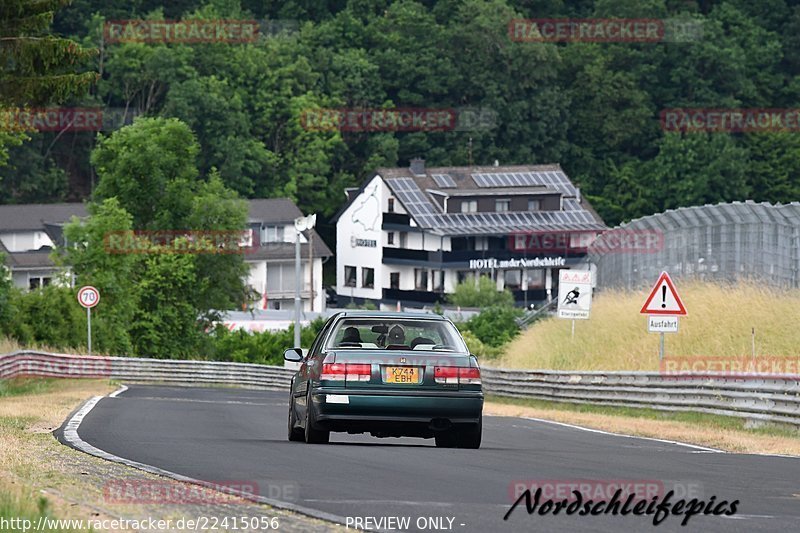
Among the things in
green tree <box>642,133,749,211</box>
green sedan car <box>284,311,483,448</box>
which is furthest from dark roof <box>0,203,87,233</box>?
green sedan car <box>284,311,483,448</box>

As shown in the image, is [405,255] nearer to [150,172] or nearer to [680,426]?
[150,172]

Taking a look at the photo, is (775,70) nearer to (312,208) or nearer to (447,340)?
(312,208)

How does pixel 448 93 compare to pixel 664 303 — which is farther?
pixel 448 93

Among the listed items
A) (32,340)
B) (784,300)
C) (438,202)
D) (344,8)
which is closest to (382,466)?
(784,300)

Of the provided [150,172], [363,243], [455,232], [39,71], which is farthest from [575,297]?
[363,243]

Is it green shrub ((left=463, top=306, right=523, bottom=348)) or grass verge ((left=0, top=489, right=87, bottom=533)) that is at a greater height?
grass verge ((left=0, top=489, right=87, bottom=533))

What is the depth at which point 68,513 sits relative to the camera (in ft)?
33.8

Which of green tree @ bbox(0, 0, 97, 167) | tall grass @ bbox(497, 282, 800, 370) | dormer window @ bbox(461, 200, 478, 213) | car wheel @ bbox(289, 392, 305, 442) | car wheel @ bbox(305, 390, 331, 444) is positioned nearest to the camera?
car wheel @ bbox(305, 390, 331, 444)

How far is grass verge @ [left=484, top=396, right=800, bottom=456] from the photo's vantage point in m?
19.6

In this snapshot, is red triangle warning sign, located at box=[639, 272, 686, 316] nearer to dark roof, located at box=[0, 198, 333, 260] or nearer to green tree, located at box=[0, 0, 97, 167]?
green tree, located at box=[0, 0, 97, 167]

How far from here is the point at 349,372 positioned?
1577cm

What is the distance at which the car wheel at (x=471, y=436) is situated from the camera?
53.3 feet

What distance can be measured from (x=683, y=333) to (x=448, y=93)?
88873mm

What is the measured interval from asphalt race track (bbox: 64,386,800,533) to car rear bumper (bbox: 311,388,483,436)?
0.99 ft
